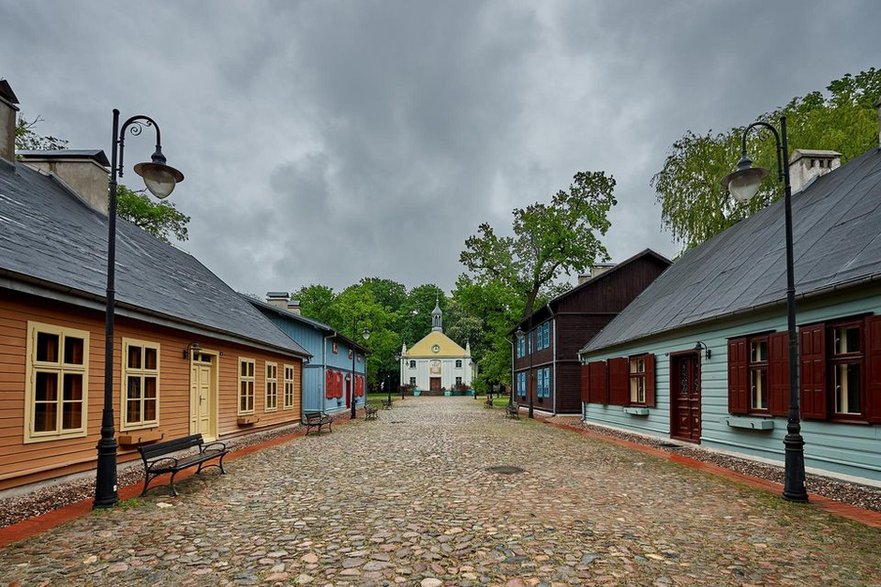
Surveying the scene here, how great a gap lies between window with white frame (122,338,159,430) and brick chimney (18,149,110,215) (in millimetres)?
5784

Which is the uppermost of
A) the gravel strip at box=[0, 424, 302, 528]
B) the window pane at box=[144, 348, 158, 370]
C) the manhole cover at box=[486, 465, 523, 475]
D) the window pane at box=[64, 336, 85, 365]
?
the window pane at box=[64, 336, 85, 365]

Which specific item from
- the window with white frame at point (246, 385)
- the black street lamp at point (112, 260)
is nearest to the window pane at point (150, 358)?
the black street lamp at point (112, 260)

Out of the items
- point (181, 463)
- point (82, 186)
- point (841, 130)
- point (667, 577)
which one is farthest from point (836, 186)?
point (82, 186)

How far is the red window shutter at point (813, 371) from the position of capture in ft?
27.7

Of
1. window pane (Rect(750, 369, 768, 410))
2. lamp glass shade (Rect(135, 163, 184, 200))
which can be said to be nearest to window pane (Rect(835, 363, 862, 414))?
window pane (Rect(750, 369, 768, 410))

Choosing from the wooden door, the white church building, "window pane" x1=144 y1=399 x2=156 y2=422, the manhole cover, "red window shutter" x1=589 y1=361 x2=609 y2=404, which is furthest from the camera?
the white church building

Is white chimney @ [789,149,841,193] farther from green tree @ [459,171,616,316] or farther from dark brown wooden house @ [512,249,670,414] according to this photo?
green tree @ [459,171,616,316]

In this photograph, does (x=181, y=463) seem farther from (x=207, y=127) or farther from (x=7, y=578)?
(x=207, y=127)

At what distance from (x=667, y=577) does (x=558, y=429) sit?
1487cm

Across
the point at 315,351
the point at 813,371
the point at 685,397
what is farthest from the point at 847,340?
the point at 315,351

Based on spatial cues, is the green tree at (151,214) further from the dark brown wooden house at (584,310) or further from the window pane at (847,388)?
the window pane at (847,388)

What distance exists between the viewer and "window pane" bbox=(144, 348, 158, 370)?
1081cm

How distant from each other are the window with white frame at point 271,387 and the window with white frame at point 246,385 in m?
1.36

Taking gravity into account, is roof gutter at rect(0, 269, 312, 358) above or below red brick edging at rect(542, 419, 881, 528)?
above
